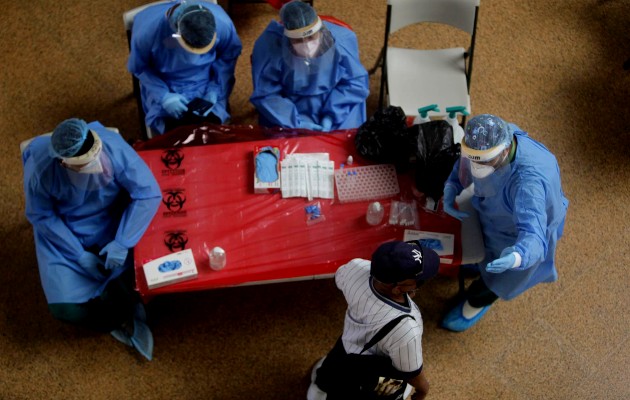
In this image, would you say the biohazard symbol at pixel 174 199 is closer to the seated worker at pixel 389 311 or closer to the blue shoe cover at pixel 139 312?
the blue shoe cover at pixel 139 312

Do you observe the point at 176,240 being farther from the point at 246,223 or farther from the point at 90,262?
the point at 90,262

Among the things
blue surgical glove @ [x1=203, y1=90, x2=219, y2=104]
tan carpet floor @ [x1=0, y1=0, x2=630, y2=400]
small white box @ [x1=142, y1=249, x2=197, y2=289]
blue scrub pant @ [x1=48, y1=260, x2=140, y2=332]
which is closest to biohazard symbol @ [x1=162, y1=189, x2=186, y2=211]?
small white box @ [x1=142, y1=249, x2=197, y2=289]

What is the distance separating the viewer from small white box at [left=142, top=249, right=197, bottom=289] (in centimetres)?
299

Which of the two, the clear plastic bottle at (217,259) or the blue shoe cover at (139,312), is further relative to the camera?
the blue shoe cover at (139,312)

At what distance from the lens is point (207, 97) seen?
12.2 feet

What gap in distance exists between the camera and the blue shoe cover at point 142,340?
3602 mm

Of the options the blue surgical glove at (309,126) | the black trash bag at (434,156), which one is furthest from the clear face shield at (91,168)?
the black trash bag at (434,156)

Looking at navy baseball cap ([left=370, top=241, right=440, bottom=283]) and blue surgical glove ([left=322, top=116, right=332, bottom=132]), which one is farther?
blue surgical glove ([left=322, top=116, right=332, bottom=132])

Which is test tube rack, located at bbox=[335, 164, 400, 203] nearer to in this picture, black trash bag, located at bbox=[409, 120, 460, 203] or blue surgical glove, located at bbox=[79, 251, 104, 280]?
black trash bag, located at bbox=[409, 120, 460, 203]

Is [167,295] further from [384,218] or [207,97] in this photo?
[384,218]

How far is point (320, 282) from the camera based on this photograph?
153 inches

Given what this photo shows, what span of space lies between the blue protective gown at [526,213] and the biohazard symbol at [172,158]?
4.55 feet

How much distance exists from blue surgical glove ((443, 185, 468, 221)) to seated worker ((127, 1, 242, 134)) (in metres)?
1.46

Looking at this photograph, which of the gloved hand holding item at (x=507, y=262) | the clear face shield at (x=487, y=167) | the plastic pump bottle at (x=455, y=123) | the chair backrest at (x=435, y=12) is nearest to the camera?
the gloved hand holding item at (x=507, y=262)
